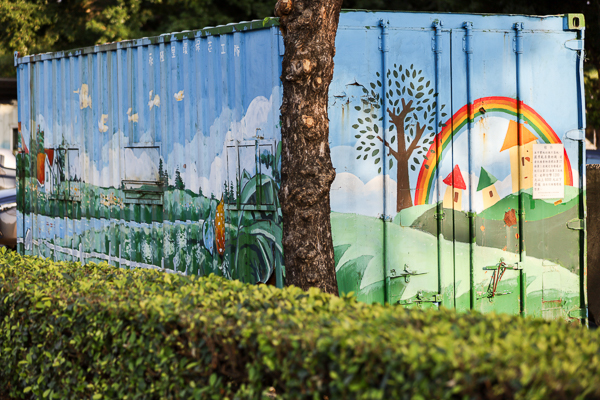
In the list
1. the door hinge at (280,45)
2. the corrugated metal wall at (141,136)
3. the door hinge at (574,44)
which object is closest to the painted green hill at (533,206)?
the door hinge at (574,44)

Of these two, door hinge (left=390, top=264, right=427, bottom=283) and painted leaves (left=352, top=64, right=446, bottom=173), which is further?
door hinge (left=390, top=264, right=427, bottom=283)

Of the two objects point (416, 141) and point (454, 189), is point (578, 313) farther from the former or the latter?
point (416, 141)

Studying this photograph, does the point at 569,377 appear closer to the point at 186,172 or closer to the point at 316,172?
the point at 316,172

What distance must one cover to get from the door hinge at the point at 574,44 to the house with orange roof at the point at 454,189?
5.54ft

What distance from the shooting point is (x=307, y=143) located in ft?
16.7

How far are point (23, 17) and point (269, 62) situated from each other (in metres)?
15.1

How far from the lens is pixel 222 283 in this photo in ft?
14.5

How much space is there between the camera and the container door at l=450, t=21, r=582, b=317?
648cm

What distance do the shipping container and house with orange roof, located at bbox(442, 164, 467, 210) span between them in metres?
0.02

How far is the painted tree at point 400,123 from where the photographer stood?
20.4 ft

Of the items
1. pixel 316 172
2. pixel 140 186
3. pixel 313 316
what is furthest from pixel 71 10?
pixel 313 316

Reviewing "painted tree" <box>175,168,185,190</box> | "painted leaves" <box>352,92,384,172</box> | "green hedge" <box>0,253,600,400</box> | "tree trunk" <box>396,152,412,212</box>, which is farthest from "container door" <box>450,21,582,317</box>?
"green hedge" <box>0,253,600,400</box>

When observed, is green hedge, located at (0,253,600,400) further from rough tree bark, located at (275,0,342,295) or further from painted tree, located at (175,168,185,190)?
painted tree, located at (175,168,185,190)

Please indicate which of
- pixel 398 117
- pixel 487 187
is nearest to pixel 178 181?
pixel 398 117
